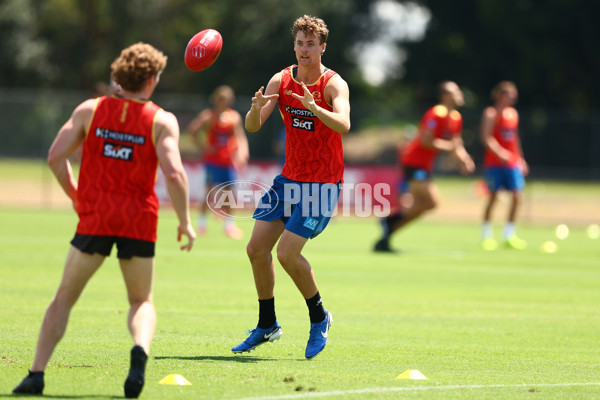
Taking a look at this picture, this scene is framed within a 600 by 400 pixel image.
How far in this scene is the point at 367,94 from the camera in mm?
54969

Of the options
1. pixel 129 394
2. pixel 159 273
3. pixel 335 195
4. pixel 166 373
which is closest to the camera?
pixel 129 394

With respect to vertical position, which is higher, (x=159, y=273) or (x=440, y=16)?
(x=440, y=16)

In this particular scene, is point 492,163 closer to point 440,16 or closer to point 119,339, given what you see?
point 119,339

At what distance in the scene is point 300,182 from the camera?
23.6 ft

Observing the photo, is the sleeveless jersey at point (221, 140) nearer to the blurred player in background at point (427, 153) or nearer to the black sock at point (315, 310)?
the blurred player in background at point (427, 153)

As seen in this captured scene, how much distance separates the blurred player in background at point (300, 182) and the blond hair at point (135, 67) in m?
1.63

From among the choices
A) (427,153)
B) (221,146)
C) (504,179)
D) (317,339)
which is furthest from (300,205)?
(221,146)

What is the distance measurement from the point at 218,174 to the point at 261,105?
1143cm

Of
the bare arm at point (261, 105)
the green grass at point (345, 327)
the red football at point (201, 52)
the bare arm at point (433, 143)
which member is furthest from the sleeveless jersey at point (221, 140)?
the bare arm at point (261, 105)

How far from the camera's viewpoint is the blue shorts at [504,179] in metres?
17.0

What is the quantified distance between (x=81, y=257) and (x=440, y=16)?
41.6 m

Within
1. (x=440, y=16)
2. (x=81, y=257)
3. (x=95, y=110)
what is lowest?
(x=81, y=257)

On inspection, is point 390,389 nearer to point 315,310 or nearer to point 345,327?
point 315,310

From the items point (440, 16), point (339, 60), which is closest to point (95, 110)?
point (440, 16)
